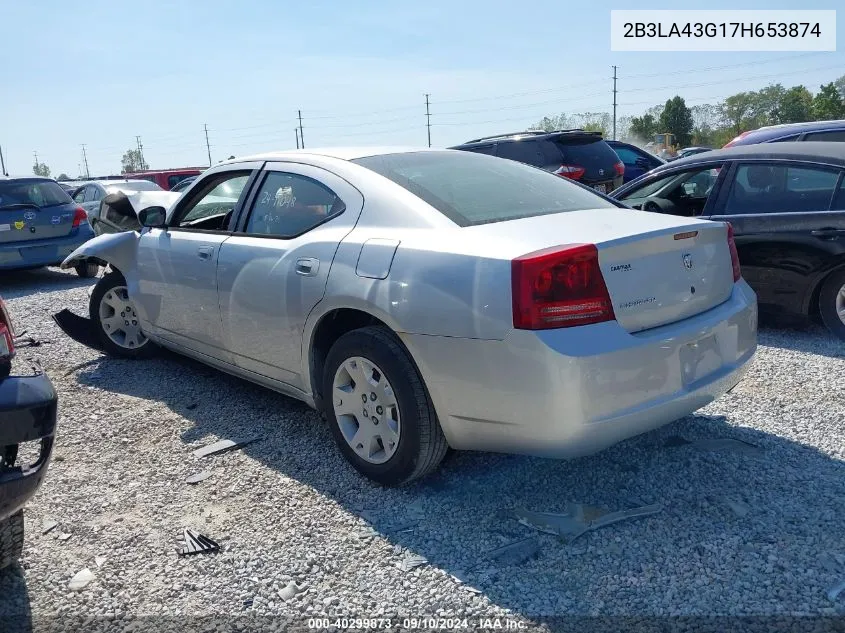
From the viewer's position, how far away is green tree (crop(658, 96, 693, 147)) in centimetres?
7369

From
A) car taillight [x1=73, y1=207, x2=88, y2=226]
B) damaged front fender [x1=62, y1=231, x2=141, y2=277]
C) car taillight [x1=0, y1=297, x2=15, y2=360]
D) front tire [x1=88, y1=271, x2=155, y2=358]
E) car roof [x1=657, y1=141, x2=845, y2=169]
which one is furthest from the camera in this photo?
car taillight [x1=73, y1=207, x2=88, y2=226]

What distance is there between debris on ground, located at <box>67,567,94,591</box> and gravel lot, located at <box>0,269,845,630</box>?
1.2 inches

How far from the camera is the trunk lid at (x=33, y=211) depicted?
9898mm

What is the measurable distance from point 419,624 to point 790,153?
193 inches

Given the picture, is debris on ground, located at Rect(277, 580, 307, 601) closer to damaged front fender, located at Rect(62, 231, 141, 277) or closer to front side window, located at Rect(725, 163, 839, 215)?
damaged front fender, located at Rect(62, 231, 141, 277)

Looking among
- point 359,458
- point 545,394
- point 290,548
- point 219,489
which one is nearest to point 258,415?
point 219,489

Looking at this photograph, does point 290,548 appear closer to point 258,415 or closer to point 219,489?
point 219,489

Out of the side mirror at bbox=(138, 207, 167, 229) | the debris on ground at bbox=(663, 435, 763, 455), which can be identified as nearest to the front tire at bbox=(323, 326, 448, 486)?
the debris on ground at bbox=(663, 435, 763, 455)

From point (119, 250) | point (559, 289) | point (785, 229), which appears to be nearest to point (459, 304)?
point (559, 289)

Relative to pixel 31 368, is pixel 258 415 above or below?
below

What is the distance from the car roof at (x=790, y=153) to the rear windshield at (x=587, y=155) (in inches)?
158

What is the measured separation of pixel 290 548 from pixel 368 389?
2.57 feet

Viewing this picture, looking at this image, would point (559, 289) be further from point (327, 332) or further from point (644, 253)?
point (327, 332)

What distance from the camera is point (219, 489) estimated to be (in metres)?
3.61
